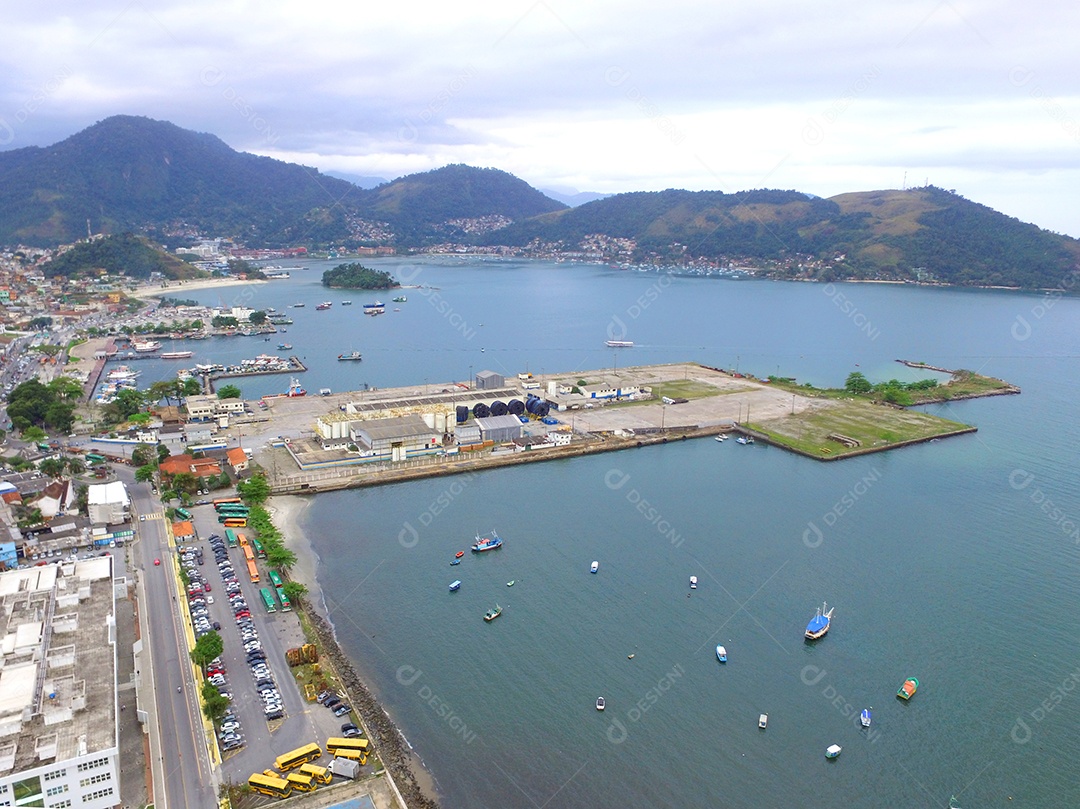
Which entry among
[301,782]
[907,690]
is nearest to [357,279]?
[301,782]

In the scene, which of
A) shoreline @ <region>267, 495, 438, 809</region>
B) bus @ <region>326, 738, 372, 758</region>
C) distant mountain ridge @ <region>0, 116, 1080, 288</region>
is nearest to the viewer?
shoreline @ <region>267, 495, 438, 809</region>

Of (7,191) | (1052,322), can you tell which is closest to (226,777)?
(1052,322)

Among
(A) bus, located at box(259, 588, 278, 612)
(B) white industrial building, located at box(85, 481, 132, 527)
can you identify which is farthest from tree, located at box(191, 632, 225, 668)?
(B) white industrial building, located at box(85, 481, 132, 527)

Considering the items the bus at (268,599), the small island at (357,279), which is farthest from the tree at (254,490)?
the small island at (357,279)

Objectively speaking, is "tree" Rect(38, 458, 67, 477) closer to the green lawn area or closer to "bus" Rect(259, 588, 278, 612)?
"bus" Rect(259, 588, 278, 612)

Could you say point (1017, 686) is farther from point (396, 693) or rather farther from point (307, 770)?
point (307, 770)

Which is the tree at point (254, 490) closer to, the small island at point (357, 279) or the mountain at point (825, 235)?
the small island at point (357, 279)
